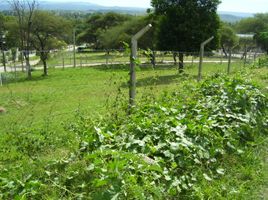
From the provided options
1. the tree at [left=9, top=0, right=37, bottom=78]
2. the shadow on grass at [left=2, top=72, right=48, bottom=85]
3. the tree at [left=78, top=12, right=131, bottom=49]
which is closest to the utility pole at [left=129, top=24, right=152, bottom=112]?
the shadow on grass at [left=2, top=72, right=48, bottom=85]

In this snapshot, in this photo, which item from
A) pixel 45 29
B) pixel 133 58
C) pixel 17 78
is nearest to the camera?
pixel 133 58

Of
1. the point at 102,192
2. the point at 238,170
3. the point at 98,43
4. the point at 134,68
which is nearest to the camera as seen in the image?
the point at 102,192

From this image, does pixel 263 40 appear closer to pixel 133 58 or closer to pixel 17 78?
pixel 17 78

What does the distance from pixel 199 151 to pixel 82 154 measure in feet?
4.10

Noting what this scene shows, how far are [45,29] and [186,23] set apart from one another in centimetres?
1338

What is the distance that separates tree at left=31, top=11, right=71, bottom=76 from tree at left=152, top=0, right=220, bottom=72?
10789 millimetres

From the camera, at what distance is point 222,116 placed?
189 inches

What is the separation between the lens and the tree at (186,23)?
866 inches

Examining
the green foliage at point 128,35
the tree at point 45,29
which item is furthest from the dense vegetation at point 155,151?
the green foliage at point 128,35

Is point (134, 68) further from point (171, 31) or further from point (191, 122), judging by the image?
point (171, 31)

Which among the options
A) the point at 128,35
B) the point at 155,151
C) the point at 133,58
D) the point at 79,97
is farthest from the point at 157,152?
the point at 128,35

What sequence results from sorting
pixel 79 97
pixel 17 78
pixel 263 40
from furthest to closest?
pixel 263 40, pixel 17 78, pixel 79 97

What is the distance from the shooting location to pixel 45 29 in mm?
29797

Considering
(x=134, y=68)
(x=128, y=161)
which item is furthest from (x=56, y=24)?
(x=128, y=161)
